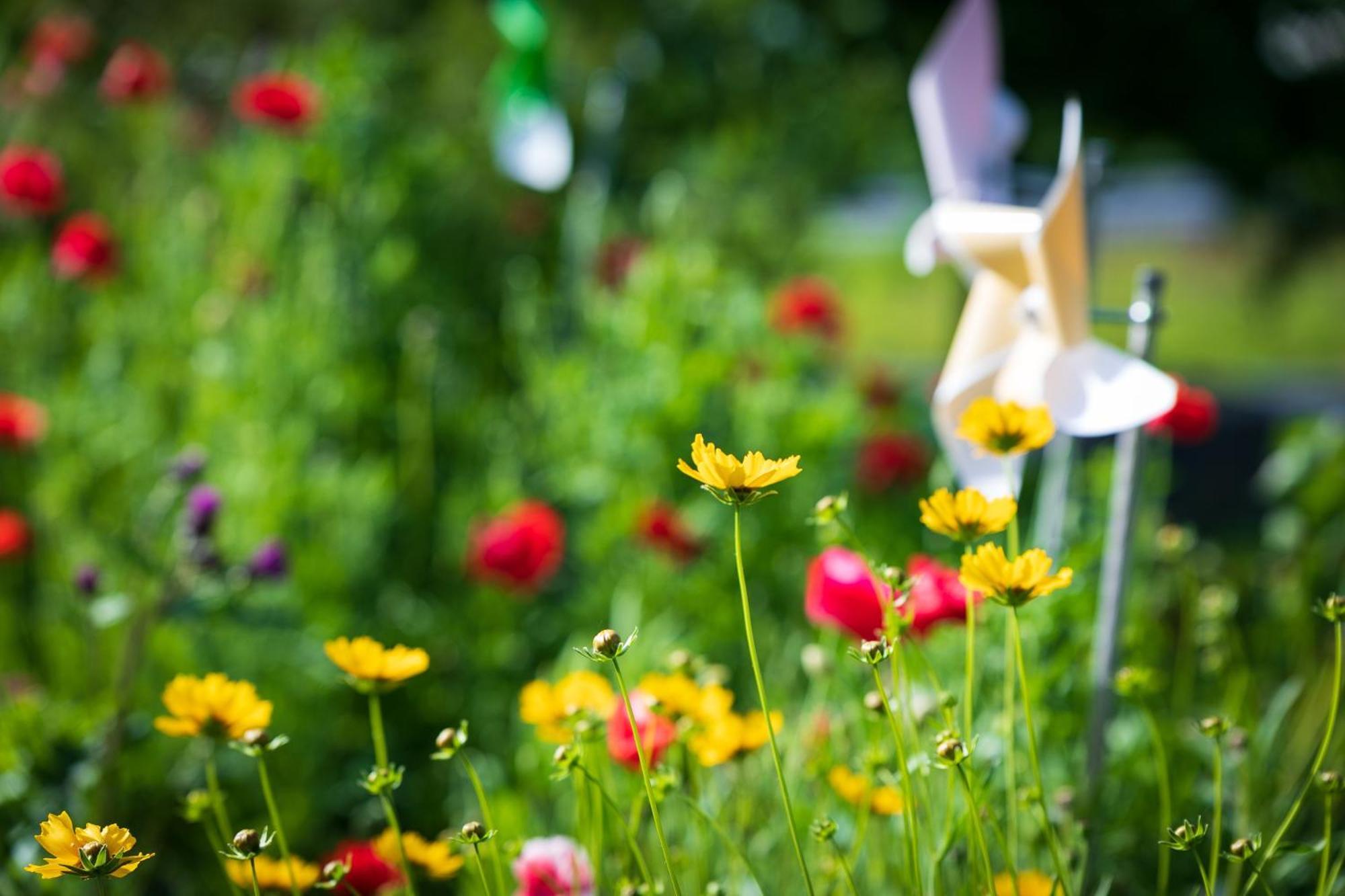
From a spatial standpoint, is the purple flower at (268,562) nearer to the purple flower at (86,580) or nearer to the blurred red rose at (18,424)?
the purple flower at (86,580)

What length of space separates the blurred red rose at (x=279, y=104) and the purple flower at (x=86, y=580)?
0.73 m

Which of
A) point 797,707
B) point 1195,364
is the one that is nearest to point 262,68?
point 797,707

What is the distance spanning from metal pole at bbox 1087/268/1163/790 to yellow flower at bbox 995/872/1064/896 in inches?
5.4

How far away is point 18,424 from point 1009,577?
1245 millimetres

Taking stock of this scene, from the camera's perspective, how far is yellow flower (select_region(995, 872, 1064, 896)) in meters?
0.62

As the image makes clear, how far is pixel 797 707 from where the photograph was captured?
1.03m

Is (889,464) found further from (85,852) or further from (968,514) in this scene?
(85,852)

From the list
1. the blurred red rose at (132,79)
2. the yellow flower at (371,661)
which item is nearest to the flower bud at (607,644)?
the yellow flower at (371,661)

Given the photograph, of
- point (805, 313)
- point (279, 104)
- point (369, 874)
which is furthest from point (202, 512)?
point (805, 313)

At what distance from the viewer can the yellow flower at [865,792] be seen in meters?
0.64

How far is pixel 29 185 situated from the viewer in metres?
1.55

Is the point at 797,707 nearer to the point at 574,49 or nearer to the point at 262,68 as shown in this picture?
the point at 262,68

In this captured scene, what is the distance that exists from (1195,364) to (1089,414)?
7469 mm

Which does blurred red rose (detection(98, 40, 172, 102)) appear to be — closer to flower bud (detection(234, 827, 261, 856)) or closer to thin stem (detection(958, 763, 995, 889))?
flower bud (detection(234, 827, 261, 856))
